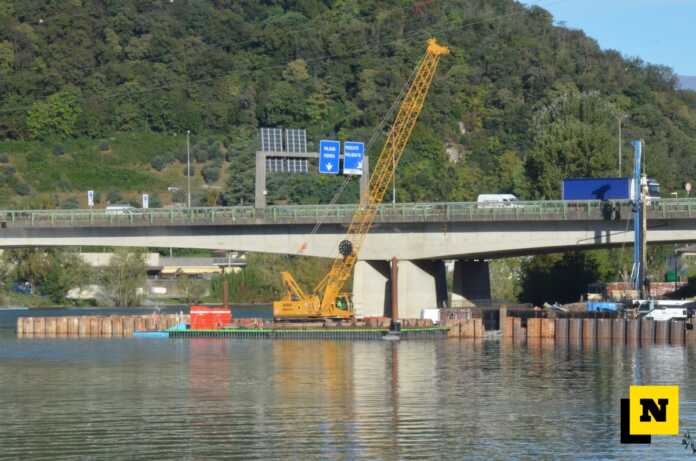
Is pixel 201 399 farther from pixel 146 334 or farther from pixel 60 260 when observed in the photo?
pixel 60 260

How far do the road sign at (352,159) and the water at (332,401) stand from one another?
24.6 meters

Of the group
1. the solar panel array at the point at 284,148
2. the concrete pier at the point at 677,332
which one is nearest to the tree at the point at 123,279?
the solar panel array at the point at 284,148

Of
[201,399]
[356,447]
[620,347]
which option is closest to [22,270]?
[620,347]

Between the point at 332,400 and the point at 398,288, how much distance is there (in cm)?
4900

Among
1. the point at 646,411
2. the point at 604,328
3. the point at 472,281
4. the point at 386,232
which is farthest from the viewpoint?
the point at 472,281

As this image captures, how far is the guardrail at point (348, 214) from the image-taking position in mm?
115312

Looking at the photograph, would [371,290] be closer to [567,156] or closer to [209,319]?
[209,319]

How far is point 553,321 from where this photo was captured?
114 meters

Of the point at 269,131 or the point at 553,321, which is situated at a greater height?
the point at 269,131

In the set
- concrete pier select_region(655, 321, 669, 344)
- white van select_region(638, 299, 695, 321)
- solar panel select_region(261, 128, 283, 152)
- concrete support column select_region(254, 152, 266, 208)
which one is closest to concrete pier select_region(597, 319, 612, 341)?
concrete pier select_region(655, 321, 669, 344)

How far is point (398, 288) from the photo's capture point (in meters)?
122

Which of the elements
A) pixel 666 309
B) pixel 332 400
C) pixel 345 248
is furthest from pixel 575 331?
pixel 332 400

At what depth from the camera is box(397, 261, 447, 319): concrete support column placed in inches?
4818

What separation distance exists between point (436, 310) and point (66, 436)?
61645 mm
